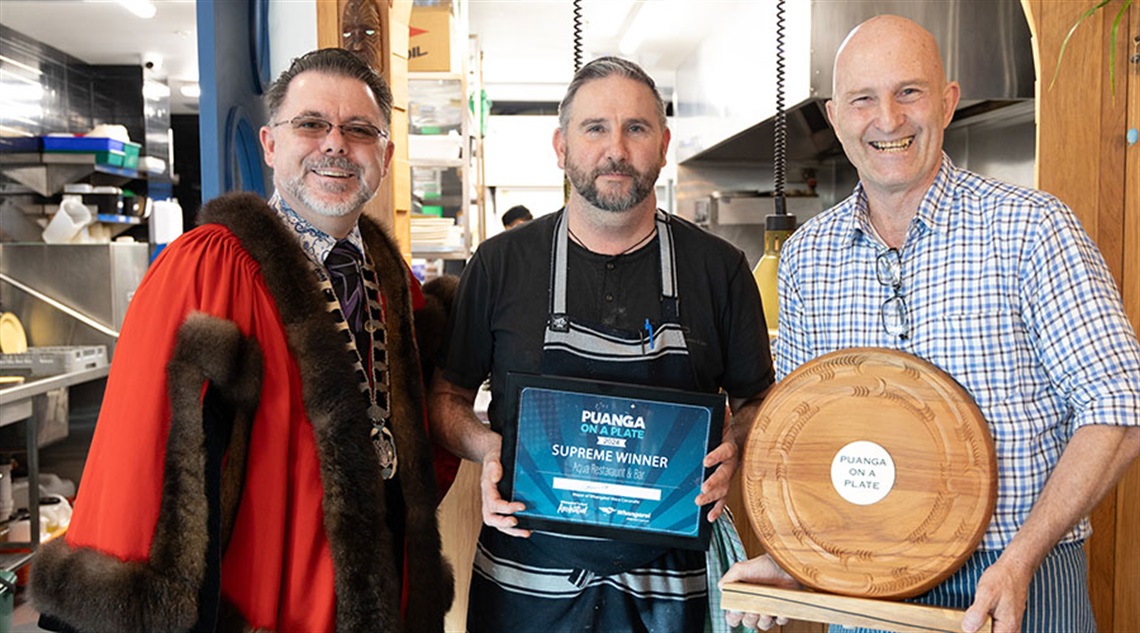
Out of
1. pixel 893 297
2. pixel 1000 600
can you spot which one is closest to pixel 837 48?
pixel 893 297

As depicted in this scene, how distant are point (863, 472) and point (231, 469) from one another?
3.12 ft

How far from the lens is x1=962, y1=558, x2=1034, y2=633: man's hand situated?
1.33 m

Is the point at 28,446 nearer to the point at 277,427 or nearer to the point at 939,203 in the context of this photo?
the point at 277,427

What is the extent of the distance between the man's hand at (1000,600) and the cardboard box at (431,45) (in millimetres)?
3777

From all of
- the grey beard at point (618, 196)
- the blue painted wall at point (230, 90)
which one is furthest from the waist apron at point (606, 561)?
the blue painted wall at point (230, 90)

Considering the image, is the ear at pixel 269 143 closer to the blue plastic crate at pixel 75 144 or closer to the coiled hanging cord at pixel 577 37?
the coiled hanging cord at pixel 577 37

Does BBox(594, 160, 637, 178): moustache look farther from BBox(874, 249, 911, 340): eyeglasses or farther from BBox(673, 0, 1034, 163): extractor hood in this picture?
BBox(673, 0, 1034, 163): extractor hood

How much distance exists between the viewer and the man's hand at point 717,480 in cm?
162

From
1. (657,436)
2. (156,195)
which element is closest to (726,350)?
(657,436)

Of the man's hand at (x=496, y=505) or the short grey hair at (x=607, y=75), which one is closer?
the man's hand at (x=496, y=505)

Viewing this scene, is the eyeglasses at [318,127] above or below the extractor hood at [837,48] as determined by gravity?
below

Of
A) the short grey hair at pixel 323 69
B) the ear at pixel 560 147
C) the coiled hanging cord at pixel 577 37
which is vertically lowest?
the ear at pixel 560 147

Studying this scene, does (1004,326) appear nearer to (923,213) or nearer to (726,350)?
(923,213)

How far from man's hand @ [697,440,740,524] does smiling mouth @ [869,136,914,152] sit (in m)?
0.55
